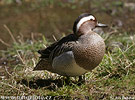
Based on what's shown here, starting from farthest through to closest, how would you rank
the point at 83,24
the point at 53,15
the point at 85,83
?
the point at 53,15 → the point at 85,83 → the point at 83,24

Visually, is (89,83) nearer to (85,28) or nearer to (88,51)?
(88,51)

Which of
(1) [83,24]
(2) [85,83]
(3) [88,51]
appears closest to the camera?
(3) [88,51]

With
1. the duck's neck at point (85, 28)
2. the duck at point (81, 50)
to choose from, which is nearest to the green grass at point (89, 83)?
the duck at point (81, 50)

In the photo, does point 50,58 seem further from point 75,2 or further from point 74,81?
point 75,2

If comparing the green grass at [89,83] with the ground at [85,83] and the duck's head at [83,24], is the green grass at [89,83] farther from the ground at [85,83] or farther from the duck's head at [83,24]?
the duck's head at [83,24]

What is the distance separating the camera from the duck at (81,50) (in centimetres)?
437

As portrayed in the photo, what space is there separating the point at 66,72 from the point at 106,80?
0.76m

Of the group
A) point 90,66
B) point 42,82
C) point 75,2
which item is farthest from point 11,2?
point 90,66

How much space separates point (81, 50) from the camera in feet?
14.3

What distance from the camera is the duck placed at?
14.3 ft

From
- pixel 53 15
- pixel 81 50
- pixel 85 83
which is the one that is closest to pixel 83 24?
pixel 81 50

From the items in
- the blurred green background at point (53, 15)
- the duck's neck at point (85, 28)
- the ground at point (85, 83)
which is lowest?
the ground at point (85, 83)

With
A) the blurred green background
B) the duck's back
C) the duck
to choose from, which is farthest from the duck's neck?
the blurred green background

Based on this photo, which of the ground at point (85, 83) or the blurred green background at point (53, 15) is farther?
the blurred green background at point (53, 15)
